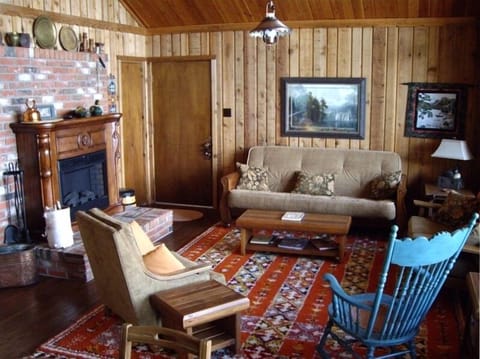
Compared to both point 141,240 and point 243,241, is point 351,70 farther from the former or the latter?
point 141,240

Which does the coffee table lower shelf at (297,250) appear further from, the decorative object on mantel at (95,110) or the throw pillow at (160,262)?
the decorative object on mantel at (95,110)

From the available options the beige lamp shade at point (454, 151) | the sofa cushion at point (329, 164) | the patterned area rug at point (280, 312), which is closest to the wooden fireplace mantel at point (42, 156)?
the patterned area rug at point (280, 312)

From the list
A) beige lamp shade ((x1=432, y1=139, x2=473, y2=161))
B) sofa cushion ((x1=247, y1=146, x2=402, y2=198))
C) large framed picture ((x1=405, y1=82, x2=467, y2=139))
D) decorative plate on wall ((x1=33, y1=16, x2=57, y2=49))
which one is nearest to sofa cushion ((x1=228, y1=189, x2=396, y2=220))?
sofa cushion ((x1=247, y1=146, x2=402, y2=198))

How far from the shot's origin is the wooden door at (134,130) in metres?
7.53

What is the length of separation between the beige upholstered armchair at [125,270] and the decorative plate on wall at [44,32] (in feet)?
8.68

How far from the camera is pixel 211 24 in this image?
7.45 meters

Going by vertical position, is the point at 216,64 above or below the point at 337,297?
above

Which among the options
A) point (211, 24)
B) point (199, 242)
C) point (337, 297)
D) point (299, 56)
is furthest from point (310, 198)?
point (337, 297)

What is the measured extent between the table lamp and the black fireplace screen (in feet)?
12.5

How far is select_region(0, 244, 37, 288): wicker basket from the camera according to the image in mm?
4918

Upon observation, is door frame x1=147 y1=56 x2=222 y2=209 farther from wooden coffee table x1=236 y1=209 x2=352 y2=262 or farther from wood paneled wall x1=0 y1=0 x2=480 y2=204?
wooden coffee table x1=236 y1=209 x2=352 y2=262

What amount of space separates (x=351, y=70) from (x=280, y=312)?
145 inches

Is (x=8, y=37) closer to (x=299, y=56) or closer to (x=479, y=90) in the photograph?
(x=299, y=56)

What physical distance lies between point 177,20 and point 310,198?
3067mm
